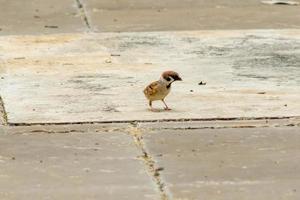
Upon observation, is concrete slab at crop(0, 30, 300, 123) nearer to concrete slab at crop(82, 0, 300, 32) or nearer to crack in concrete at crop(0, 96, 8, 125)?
crack in concrete at crop(0, 96, 8, 125)

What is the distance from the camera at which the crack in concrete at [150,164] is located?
588 centimetres


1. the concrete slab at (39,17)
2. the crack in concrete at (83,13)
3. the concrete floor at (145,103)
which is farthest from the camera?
the crack in concrete at (83,13)

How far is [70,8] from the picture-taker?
495 inches

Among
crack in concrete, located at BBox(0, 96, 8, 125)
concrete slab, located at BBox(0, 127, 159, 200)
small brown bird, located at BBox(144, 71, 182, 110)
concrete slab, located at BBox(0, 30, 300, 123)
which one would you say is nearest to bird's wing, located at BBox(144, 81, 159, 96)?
small brown bird, located at BBox(144, 71, 182, 110)

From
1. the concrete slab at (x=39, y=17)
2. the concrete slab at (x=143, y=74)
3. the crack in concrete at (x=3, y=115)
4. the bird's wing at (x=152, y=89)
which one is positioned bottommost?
the crack in concrete at (x=3, y=115)

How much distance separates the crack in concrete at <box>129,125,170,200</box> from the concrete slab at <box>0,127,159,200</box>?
0.11ft

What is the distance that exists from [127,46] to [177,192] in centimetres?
457

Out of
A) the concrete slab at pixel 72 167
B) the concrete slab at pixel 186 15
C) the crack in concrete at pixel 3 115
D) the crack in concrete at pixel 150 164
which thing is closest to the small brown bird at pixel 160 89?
the crack in concrete at pixel 150 164

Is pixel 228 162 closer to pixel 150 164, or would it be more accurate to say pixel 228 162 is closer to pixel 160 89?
pixel 150 164

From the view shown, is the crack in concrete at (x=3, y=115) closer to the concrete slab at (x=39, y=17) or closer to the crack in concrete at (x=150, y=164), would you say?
the crack in concrete at (x=150, y=164)

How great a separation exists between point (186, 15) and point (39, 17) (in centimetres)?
165

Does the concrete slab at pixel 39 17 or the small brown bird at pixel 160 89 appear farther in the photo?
the concrete slab at pixel 39 17

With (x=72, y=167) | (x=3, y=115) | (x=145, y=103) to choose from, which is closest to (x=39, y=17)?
(x=145, y=103)

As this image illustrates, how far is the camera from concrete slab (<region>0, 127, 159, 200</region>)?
19.2 ft
